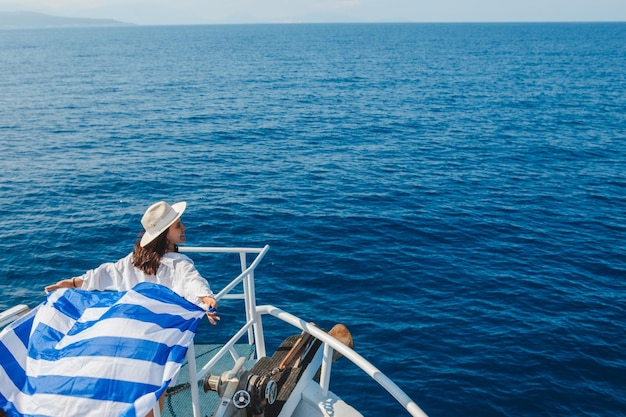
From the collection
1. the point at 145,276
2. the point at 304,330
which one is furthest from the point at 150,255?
the point at 304,330

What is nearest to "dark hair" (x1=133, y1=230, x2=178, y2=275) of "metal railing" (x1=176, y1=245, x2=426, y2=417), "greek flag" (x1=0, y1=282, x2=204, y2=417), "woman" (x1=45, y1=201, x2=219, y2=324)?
"woman" (x1=45, y1=201, x2=219, y2=324)

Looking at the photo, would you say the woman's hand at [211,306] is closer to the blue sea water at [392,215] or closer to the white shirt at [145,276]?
the white shirt at [145,276]

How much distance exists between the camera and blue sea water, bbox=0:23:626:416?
17969 mm

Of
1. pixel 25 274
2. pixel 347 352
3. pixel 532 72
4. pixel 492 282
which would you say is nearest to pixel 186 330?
pixel 347 352

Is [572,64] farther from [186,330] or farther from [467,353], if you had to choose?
[186,330]

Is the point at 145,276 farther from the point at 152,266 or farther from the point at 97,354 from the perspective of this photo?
the point at 97,354

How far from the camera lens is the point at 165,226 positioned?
711cm

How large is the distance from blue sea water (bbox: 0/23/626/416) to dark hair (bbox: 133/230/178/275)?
10.5m

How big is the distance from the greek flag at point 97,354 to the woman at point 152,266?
0.53 metres

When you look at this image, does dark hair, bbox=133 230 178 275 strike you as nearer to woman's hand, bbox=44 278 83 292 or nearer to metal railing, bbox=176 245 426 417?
woman's hand, bbox=44 278 83 292

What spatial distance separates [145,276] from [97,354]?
152cm

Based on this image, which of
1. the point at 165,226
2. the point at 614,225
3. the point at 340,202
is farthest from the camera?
the point at 340,202

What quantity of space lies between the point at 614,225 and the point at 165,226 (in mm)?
26690

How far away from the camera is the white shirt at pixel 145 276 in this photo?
22.8 feet
